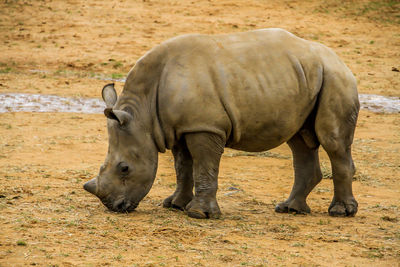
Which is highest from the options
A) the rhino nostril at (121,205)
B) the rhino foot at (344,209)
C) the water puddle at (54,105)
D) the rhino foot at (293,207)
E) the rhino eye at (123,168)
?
the rhino eye at (123,168)

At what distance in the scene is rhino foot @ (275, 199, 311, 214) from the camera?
752 centimetres

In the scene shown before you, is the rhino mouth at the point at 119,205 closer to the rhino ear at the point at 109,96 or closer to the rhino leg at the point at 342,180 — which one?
the rhino ear at the point at 109,96

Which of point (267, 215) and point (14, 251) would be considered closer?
point (14, 251)

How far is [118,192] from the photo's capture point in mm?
6910

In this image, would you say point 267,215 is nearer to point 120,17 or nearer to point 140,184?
point 140,184

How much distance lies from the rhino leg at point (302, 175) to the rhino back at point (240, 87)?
548 mm

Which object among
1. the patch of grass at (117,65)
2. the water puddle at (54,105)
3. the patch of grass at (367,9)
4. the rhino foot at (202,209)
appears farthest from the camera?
the patch of grass at (367,9)

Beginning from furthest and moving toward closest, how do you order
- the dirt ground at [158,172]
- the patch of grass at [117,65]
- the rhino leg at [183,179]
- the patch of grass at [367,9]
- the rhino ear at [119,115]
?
1. the patch of grass at [367,9]
2. the patch of grass at [117,65]
3. the rhino leg at [183,179]
4. the rhino ear at [119,115]
5. the dirt ground at [158,172]

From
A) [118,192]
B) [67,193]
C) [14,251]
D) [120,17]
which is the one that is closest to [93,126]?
[67,193]

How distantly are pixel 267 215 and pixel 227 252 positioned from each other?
71.3 inches

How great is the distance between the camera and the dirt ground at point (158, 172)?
5625 millimetres

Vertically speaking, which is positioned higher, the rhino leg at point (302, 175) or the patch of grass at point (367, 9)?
the rhino leg at point (302, 175)

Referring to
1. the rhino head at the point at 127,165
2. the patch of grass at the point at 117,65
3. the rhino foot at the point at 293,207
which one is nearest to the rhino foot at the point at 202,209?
the rhino head at the point at 127,165

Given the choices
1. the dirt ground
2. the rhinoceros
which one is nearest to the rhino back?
the rhinoceros
